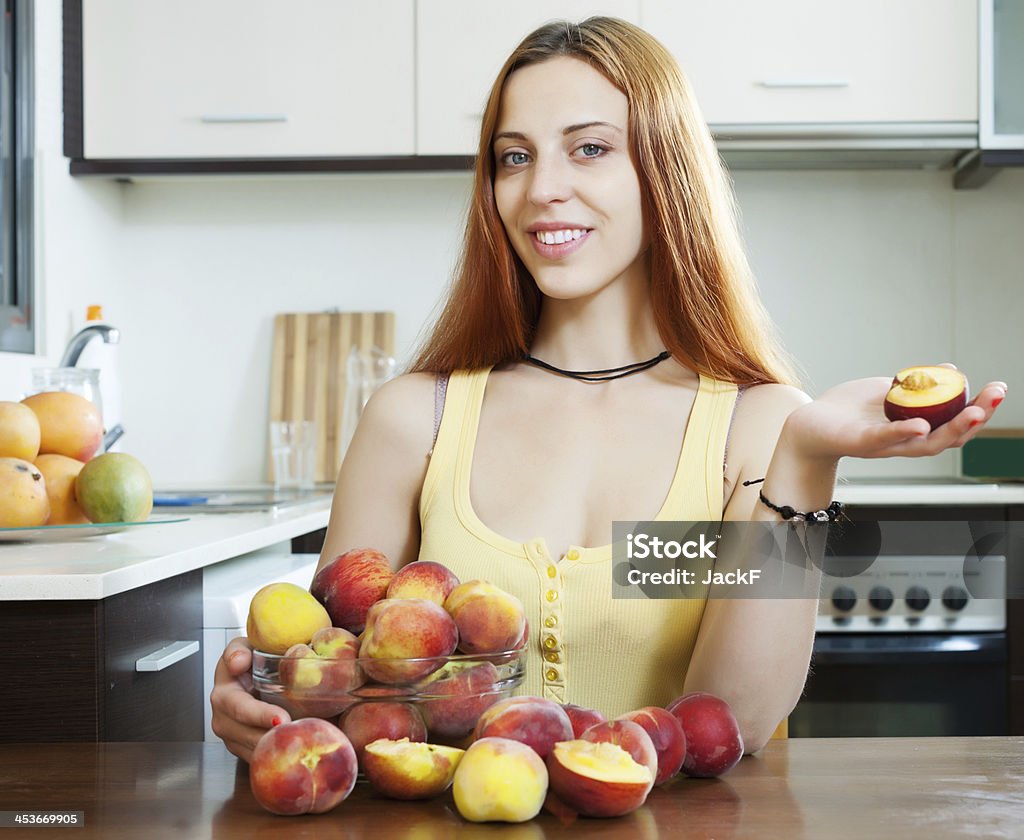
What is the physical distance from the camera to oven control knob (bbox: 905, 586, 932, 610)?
228 centimetres

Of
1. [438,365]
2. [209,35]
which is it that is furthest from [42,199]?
[438,365]

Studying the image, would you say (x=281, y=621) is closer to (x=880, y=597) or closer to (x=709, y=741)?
(x=709, y=741)

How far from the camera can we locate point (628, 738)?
22.3 inches

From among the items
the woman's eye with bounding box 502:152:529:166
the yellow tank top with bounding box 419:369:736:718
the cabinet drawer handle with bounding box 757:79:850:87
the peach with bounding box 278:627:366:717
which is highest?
the cabinet drawer handle with bounding box 757:79:850:87

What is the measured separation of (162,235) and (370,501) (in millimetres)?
1881

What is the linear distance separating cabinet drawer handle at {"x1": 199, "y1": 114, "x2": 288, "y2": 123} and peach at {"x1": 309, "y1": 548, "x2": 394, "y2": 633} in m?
2.08

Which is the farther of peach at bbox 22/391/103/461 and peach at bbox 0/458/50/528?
peach at bbox 22/391/103/461

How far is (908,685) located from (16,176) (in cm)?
212

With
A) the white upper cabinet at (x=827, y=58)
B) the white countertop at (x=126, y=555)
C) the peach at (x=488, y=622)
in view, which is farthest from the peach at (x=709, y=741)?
the white upper cabinet at (x=827, y=58)

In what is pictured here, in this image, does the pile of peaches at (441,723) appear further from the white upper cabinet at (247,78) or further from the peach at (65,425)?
the white upper cabinet at (247,78)

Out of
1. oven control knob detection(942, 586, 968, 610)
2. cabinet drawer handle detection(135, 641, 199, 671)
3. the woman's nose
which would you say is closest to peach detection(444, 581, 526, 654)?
the woman's nose

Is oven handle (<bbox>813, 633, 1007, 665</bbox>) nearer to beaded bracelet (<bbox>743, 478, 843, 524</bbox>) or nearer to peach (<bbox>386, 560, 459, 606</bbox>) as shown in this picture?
beaded bracelet (<bbox>743, 478, 843, 524</bbox>)

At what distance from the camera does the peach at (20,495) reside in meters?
1.37

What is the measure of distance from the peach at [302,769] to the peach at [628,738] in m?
0.12
